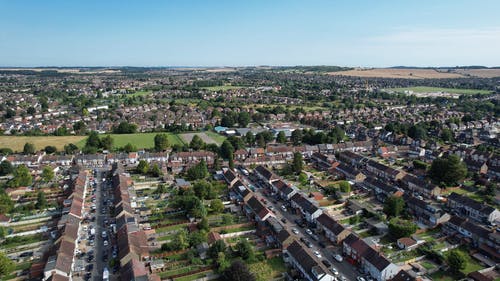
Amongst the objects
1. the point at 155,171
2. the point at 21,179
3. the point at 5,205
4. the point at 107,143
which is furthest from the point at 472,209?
the point at 107,143

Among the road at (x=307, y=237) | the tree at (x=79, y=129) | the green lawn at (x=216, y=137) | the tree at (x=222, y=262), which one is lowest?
the road at (x=307, y=237)

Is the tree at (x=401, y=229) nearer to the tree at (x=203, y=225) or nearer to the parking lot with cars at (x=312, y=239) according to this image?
the parking lot with cars at (x=312, y=239)

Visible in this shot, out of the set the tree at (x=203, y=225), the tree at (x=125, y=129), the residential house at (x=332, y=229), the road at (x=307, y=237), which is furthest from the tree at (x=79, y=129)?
the residential house at (x=332, y=229)

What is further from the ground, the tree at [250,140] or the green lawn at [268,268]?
the tree at [250,140]

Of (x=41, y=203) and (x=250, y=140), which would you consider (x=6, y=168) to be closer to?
(x=41, y=203)

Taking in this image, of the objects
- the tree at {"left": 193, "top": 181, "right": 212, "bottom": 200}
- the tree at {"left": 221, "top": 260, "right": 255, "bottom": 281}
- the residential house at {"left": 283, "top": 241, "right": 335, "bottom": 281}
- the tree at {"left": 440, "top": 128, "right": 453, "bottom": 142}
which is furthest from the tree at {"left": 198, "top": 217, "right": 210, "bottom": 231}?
the tree at {"left": 440, "top": 128, "right": 453, "bottom": 142}

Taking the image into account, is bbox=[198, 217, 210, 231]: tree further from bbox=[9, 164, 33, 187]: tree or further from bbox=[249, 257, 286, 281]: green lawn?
bbox=[9, 164, 33, 187]: tree
